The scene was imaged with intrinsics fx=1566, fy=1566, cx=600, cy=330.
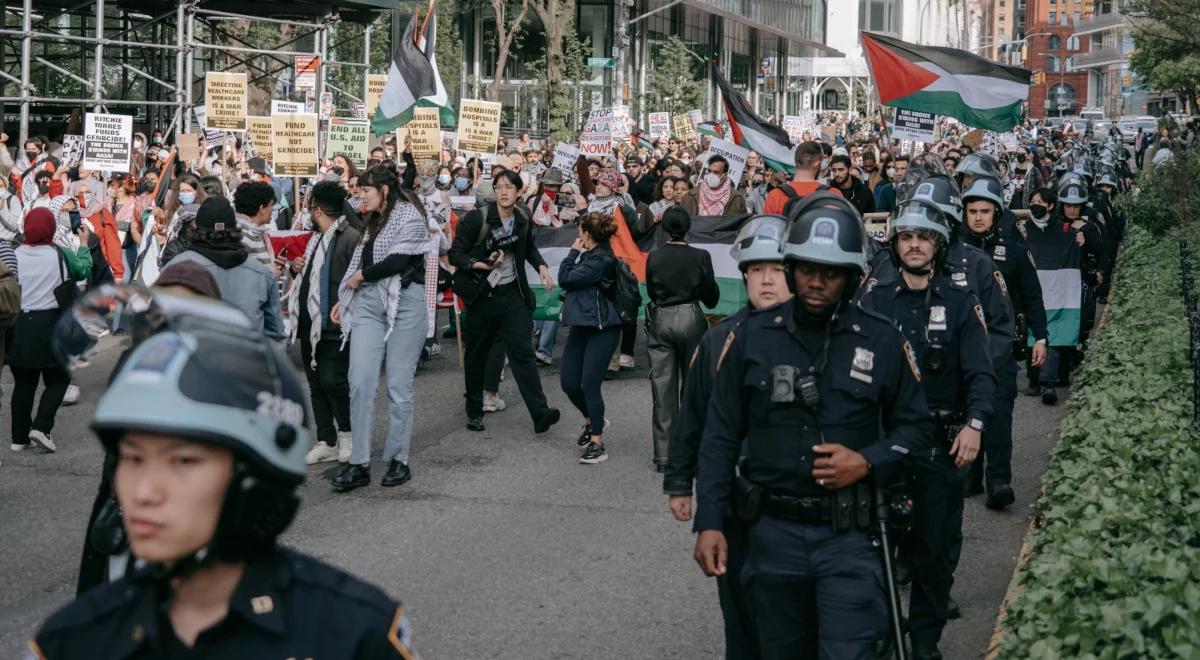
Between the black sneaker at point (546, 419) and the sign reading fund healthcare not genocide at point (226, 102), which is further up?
the sign reading fund healthcare not genocide at point (226, 102)

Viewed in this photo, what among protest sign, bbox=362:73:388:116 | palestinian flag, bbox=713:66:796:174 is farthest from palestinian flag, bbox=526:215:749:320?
protest sign, bbox=362:73:388:116

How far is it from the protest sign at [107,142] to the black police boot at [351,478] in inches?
360

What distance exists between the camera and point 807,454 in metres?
4.55

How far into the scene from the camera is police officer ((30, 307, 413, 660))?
7.45 feet

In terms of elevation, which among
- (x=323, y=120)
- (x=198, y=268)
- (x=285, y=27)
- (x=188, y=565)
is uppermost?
(x=285, y=27)

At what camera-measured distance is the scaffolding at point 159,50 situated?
27141 mm

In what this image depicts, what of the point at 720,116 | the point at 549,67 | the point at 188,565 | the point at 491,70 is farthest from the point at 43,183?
the point at 720,116

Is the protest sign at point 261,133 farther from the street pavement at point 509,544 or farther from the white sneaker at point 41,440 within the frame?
the white sneaker at point 41,440

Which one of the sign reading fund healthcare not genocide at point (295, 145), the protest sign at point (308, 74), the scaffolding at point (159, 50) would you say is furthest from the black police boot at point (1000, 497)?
the protest sign at point (308, 74)

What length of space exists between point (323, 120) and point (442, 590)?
2073 centimetres

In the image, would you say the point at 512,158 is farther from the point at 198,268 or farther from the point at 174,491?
the point at 174,491

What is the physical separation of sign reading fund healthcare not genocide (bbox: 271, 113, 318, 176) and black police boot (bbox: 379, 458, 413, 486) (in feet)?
27.8

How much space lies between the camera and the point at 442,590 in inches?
290

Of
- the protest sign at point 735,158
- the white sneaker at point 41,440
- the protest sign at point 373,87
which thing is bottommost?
the white sneaker at point 41,440
